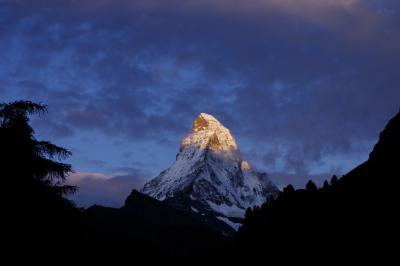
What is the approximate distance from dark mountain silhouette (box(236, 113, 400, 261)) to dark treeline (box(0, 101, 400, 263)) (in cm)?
21

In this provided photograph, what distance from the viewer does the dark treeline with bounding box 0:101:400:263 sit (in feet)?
42.5

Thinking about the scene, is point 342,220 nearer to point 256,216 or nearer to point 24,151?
point 256,216

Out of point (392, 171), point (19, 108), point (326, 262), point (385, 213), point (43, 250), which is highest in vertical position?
point (392, 171)

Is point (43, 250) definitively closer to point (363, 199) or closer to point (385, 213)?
point (385, 213)

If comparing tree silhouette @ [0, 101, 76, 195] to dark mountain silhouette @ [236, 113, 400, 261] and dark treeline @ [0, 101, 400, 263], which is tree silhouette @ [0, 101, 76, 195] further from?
dark mountain silhouette @ [236, 113, 400, 261]

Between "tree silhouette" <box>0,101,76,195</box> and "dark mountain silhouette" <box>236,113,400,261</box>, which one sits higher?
"dark mountain silhouette" <box>236,113,400,261</box>

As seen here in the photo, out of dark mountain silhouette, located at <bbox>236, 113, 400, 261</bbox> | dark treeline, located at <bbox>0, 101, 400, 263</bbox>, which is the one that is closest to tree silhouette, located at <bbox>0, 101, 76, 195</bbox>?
dark treeline, located at <bbox>0, 101, 400, 263</bbox>

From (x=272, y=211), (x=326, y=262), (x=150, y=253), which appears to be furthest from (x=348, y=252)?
(x=150, y=253)

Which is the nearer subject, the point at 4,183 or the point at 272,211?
the point at 4,183

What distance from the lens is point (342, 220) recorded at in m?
98.6

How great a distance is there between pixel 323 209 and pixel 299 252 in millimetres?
13186

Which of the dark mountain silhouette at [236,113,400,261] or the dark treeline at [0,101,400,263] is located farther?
the dark mountain silhouette at [236,113,400,261]

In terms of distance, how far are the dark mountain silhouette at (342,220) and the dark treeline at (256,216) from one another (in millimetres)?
208

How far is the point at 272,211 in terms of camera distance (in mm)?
155000
